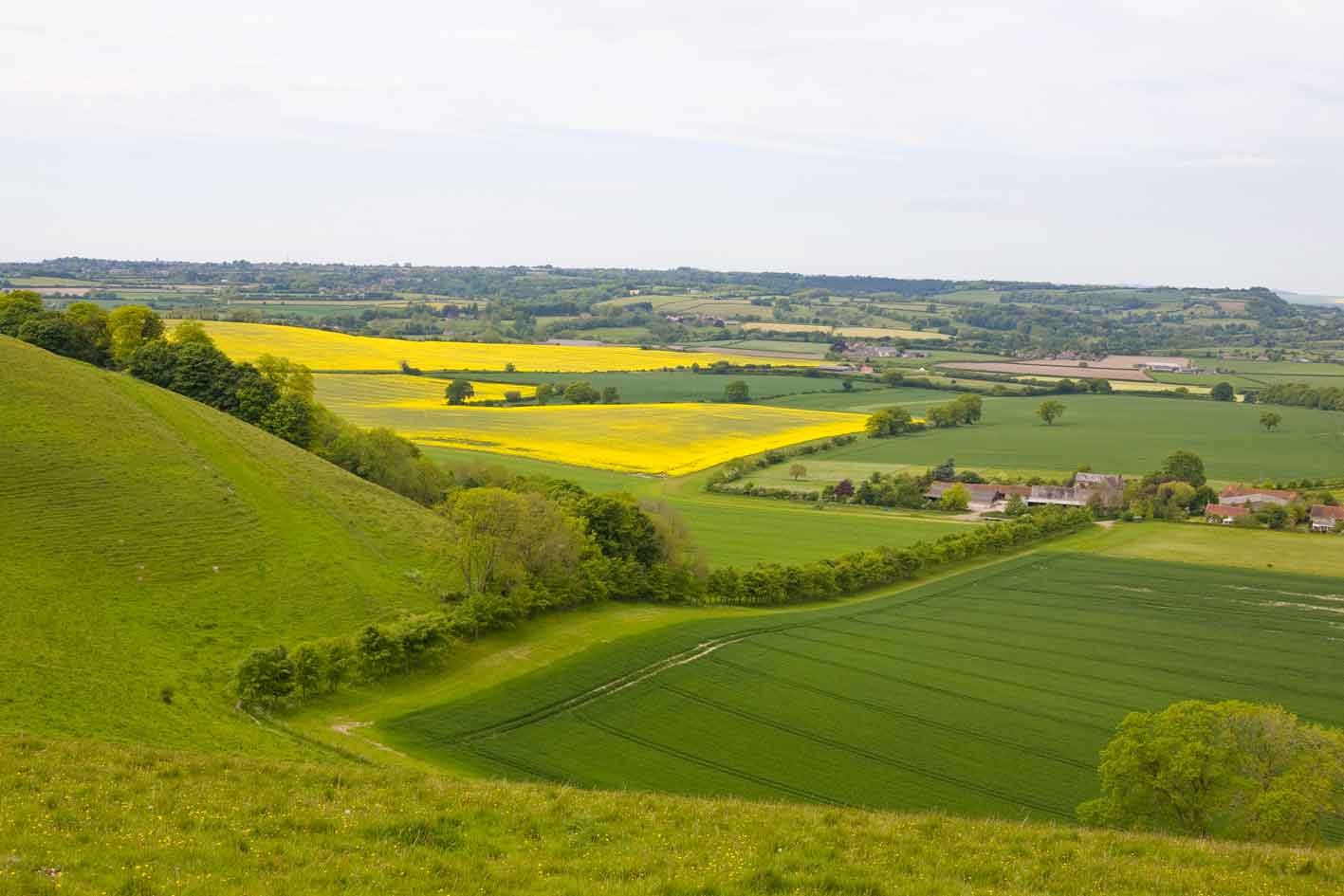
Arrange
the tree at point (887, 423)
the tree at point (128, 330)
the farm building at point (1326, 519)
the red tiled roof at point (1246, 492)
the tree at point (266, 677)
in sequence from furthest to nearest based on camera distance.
Result: the tree at point (887, 423) < the red tiled roof at point (1246, 492) < the farm building at point (1326, 519) < the tree at point (128, 330) < the tree at point (266, 677)

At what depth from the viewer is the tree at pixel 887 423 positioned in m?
121

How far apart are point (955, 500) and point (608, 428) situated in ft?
133

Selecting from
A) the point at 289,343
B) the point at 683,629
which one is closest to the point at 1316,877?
the point at 683,629

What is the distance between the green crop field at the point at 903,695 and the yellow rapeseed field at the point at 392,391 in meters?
77.2

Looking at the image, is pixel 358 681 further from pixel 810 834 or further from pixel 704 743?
pixel 810 834

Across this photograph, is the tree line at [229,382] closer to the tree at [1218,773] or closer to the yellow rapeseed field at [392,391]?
the yellow rapeseed field at [392,391]

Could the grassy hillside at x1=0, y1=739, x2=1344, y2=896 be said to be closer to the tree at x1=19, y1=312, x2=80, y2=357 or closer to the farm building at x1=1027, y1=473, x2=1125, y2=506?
the tree at x1=19, y1=312, x2=80, y2=357

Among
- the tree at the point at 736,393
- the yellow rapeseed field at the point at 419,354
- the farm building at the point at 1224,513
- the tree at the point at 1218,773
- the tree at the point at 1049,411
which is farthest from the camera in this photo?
the yellow rapeseed field at the point at 419,354

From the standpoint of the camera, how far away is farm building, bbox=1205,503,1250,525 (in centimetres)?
8500

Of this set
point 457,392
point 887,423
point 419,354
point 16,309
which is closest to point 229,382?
point 16,309

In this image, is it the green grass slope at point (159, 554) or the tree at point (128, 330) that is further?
the tree at point (128, 330)

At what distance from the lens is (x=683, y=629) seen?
159 ft

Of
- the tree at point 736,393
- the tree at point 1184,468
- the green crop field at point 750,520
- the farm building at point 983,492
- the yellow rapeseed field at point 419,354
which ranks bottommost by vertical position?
the green crop field at point 750,520

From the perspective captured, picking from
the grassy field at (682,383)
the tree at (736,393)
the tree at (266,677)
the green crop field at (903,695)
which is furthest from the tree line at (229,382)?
the tree at (736,393)
